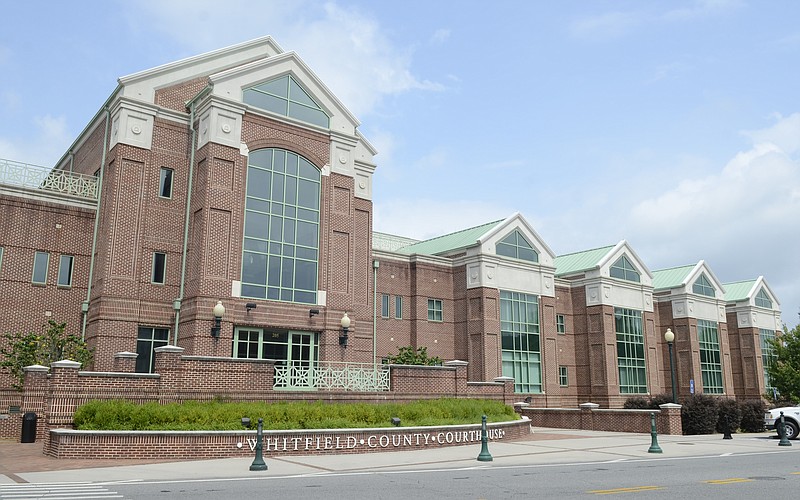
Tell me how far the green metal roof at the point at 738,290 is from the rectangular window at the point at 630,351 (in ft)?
54.1

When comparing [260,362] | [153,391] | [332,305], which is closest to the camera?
[153,391]

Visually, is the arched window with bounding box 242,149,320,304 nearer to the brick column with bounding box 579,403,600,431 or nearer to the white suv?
the brick column with bounding box 579,403,600,431

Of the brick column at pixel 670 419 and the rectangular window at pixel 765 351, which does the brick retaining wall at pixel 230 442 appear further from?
the rectangular window at pixel 765 351

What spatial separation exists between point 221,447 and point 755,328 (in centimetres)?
5571

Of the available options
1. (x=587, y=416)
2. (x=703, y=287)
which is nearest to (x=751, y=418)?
(x=587, y=416)

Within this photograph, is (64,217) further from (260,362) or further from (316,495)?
(316,495)

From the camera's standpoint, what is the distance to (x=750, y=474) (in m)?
14.1

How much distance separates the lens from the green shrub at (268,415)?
1783 cm

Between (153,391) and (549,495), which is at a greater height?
(153,391)

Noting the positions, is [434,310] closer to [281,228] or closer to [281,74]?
[281,228]

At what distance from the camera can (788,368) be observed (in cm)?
5159

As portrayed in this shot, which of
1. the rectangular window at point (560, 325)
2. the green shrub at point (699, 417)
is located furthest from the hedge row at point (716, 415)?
the rectangular window at point (560, 325)

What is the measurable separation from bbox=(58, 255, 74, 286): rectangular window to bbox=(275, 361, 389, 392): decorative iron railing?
9.53 m

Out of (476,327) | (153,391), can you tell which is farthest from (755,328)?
(153,391)
